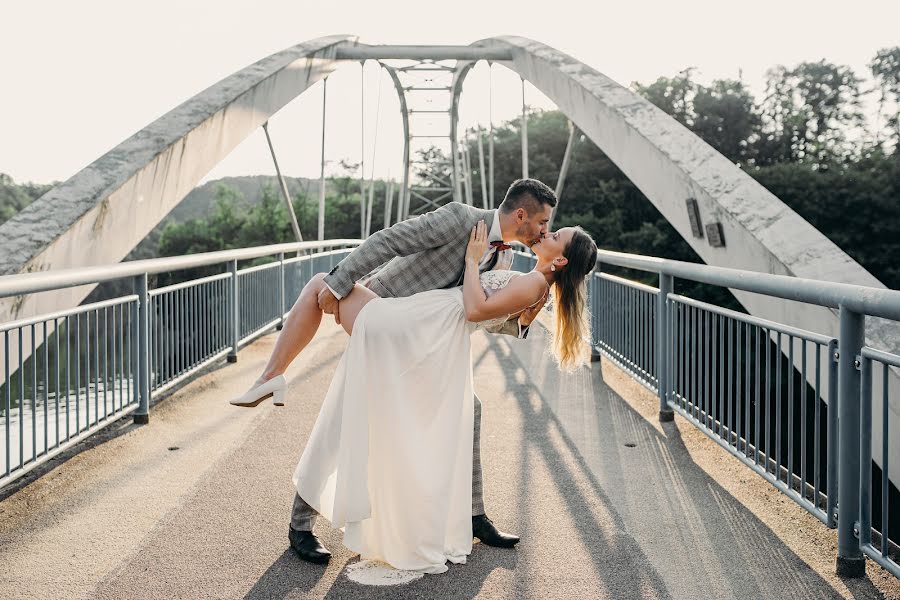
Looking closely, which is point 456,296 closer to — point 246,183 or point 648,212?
point 648,212

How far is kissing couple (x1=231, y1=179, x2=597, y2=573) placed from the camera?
2.75 m

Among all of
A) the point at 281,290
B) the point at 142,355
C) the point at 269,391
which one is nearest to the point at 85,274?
the point at 142,355

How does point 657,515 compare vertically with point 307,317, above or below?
below

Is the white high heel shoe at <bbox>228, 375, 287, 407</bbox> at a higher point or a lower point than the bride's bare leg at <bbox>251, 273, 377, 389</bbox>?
lower

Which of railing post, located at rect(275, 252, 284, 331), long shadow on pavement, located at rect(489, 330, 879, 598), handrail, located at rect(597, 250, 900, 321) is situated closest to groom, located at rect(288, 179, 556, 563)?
long shadow on pavement, located at rect(489, 330, 879, 598)

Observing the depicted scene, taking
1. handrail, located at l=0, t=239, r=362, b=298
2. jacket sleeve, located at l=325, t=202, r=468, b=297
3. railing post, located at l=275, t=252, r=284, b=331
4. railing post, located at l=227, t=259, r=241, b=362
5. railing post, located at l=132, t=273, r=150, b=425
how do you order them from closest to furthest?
jacket sleeve, located at l=325, t=202, r=468, b=297, handrail, located at l=0, t=239, r=362, b=298, railing post, located at l=132, t=273, r=150, b=425, railing post, located at l=227, t=259, r=241, b=362, railing post, located at l=275, t=252, r=284, b=331

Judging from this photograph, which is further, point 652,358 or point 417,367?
point 652,358

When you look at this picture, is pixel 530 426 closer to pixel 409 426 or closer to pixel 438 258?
pixel 438 258

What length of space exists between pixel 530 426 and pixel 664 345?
87cm

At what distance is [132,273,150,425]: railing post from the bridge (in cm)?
1

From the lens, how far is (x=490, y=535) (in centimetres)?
299

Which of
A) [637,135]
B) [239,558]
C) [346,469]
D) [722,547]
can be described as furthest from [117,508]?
[637,135]

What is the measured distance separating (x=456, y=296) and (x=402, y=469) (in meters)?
0.60

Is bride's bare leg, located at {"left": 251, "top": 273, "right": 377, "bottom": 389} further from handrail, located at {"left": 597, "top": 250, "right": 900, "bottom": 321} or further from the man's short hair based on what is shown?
handrail, located at {"left": 597, "top": 250, "right": 900, "bottom": 321}
